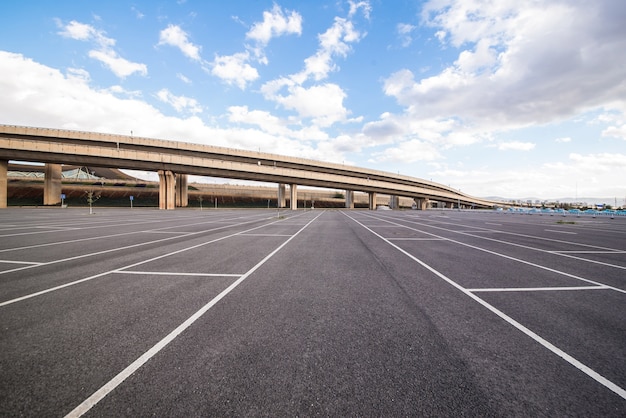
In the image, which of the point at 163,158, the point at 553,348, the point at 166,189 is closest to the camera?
the point at 553,348

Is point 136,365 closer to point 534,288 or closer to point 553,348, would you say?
point 553,348

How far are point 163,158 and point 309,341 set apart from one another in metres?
46.5

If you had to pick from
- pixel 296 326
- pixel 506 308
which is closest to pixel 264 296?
pixel 296 326

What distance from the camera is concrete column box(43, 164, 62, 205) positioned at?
41469 millimetres

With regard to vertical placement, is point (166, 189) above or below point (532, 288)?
above

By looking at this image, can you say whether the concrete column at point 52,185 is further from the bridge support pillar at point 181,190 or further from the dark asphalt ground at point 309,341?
the dark asphalt ground at point 309,341

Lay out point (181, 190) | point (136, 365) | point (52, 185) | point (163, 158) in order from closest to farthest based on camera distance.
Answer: point (136, 365) → point (163, 158) → point (52, 185) → point (181, 190)

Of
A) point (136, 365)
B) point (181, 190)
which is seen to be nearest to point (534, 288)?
point (136, 365)

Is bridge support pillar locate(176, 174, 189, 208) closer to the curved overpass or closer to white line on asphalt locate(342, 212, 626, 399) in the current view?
the curved overpass

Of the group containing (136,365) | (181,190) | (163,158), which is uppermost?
(163,158)

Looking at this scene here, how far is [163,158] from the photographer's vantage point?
130ft

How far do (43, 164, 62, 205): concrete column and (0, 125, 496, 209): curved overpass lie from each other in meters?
0.37

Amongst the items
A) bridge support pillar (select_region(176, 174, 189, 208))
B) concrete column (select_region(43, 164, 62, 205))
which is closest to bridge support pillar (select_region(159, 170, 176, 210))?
bridge support pillar (select_region(176, 174, 189, 208))

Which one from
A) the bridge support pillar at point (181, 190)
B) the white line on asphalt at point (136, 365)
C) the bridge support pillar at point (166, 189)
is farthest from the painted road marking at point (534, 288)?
the bridge support pillar at point (181, 190)
